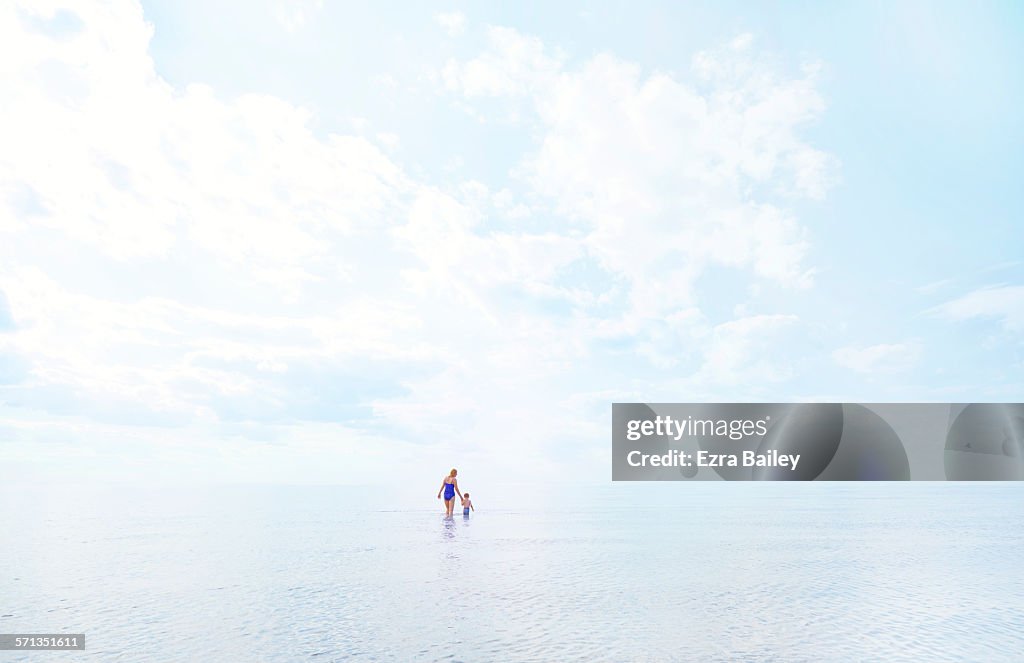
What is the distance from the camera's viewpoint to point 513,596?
22234 millimetres

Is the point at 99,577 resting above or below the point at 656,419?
below

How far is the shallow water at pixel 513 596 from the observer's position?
1688 cm

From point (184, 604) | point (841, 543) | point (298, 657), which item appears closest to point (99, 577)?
point (184, 604)

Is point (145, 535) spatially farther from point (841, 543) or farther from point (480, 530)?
point (841, 543)

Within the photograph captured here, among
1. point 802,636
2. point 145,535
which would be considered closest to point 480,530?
point 145,535

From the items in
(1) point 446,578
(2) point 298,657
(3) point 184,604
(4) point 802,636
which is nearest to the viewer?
(2) point 298,657

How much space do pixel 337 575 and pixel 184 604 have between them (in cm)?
619

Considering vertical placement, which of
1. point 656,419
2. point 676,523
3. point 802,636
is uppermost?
point 656,419

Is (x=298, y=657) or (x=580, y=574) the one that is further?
(x=580, y=574)

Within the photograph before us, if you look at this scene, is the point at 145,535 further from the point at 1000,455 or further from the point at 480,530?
the point at 1000,455

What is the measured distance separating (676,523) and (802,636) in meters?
37.9

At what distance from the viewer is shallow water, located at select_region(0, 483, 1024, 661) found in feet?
55.4

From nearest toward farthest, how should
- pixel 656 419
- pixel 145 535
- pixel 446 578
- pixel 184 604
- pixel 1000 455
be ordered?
pixel 184 604 → pixel 446 578 → pixel 145 535 → pixel 656 419 → pixel 1000 455

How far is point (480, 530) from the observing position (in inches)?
1719
